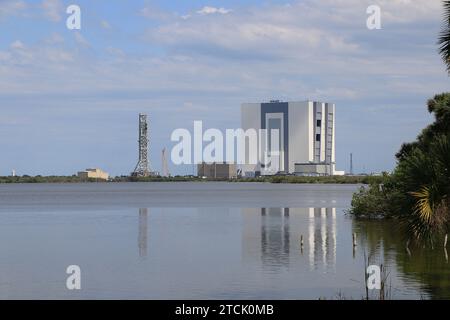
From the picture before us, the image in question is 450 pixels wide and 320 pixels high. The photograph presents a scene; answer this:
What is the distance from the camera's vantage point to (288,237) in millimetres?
65812

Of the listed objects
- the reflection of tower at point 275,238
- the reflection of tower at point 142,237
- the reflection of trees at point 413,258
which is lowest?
the reflection of tower at point 142,237

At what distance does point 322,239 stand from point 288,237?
3.46 meters

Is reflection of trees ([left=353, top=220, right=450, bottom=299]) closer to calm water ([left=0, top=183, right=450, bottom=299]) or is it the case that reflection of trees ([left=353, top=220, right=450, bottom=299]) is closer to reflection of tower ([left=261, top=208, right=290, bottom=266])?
calm water ([left=0, top=183, right=450, bottom=299])

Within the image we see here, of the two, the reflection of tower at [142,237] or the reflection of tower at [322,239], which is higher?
the reflection of tower at [322,239]

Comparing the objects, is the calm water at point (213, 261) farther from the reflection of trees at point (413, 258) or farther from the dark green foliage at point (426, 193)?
the dark green foliage at point (426, 193)

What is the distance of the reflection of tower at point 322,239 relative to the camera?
1907 inches

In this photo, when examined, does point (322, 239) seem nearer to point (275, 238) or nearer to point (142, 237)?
point (275, 238)

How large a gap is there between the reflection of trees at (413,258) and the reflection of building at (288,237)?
114 inches

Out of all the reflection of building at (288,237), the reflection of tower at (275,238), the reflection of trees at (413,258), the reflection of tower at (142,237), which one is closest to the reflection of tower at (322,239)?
the reflection of building at (288,237)

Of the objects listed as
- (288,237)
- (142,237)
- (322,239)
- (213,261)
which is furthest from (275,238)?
(213,261)

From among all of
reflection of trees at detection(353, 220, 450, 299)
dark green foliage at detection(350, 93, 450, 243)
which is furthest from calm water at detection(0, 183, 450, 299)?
dark green foliage at detection(350, 93, 450, 243)

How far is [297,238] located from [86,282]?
27.9m
